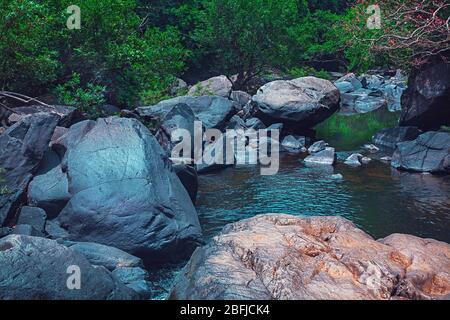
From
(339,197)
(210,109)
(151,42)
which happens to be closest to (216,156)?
(210,109)

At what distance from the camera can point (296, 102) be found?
689 inches

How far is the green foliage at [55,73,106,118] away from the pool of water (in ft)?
11.8

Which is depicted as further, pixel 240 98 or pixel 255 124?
pixel 240 98

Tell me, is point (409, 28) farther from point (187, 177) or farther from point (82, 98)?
point (82, 98)

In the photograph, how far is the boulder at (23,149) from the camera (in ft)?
30.1

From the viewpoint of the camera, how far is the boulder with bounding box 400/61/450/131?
51.4 feet

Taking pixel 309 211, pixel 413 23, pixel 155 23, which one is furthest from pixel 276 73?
pixel 309 211

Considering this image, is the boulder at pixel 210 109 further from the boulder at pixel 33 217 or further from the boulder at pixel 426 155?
the boulder at pixel 33 217

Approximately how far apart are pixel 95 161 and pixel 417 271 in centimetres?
585

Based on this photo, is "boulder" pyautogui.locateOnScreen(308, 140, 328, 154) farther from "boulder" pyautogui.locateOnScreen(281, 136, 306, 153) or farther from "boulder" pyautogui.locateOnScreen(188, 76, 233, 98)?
"boulder" pyautogui.locateOnScreen(188, 76, 233, 98)

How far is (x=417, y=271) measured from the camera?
5.21 m

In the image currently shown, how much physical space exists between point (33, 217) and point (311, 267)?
220 inches

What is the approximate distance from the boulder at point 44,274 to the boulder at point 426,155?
408 inches

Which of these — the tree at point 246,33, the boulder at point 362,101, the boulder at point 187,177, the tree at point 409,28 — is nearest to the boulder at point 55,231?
the boulder at point 187,177
